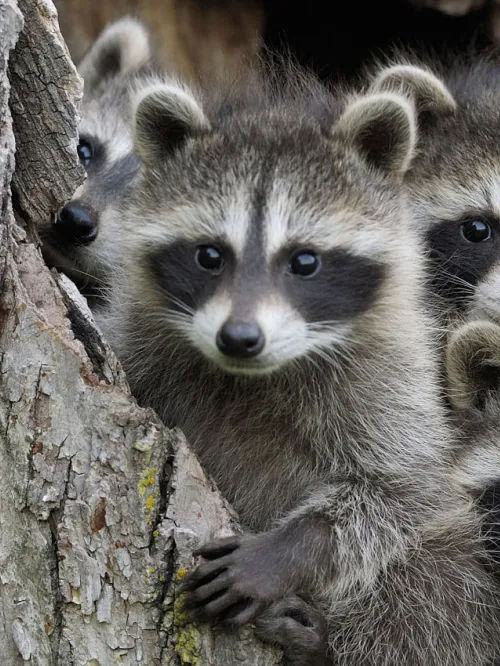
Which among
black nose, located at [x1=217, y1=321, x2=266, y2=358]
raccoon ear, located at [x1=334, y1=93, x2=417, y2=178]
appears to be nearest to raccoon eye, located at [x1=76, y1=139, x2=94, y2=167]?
raccoon ear, located at [x1=334, y1=93, x2=417, y2=178]

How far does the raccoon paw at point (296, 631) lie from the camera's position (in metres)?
2.79

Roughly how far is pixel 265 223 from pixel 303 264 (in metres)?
0.17

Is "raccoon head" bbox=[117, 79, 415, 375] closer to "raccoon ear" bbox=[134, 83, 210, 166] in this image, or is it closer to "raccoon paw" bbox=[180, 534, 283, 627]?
"raccoon ear" bbox=[134, 83, 210, 166]

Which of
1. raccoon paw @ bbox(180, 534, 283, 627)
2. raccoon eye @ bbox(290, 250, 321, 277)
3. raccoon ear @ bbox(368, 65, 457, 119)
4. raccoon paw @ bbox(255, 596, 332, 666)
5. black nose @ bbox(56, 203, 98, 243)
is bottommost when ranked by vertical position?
raccoon paw @ bbox(255, 596, 332, 666)

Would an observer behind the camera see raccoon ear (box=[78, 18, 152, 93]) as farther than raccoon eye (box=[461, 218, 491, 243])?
Yes

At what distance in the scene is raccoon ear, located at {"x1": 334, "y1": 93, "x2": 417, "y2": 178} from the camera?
2986 millimetres

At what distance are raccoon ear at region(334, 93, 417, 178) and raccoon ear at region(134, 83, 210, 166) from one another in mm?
451

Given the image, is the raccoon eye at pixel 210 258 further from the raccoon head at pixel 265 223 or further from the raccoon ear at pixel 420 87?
the raccoon ear at pixel 420 87

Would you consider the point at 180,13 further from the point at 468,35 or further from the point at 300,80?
the point at 300,80

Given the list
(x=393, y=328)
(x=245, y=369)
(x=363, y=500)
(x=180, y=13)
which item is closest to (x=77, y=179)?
(x=245, y=369)

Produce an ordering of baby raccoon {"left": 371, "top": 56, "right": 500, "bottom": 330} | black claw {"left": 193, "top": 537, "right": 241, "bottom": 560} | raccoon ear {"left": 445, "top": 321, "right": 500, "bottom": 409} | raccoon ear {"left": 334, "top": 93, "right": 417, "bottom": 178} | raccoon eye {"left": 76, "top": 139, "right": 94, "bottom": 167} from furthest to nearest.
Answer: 1. raccoon eye {"left": 76, "top": 139, "right": 94, "bottom": 167}
2. baby raccoon {"left": 371, "top": 56, "right": 500, "bottom": 330}
3. raccoon ear {"left": 445, "top": 321, "right": 500, "bottom": 409}
4. raccoon ear {"left": 334, "top": 93, "right": 417, "bottom": 178}
5. black claw {"left": 193, "top": 537, "right": 241, "bottom": 560}

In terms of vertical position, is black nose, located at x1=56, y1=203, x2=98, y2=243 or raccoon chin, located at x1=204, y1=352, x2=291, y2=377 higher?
raccoon chin, located at x1=204, y1=352, x2=291, y2=377

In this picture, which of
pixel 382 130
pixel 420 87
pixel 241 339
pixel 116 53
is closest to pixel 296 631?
pixel 241 339

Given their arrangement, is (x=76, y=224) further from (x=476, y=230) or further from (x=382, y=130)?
(x=476, y=230)
